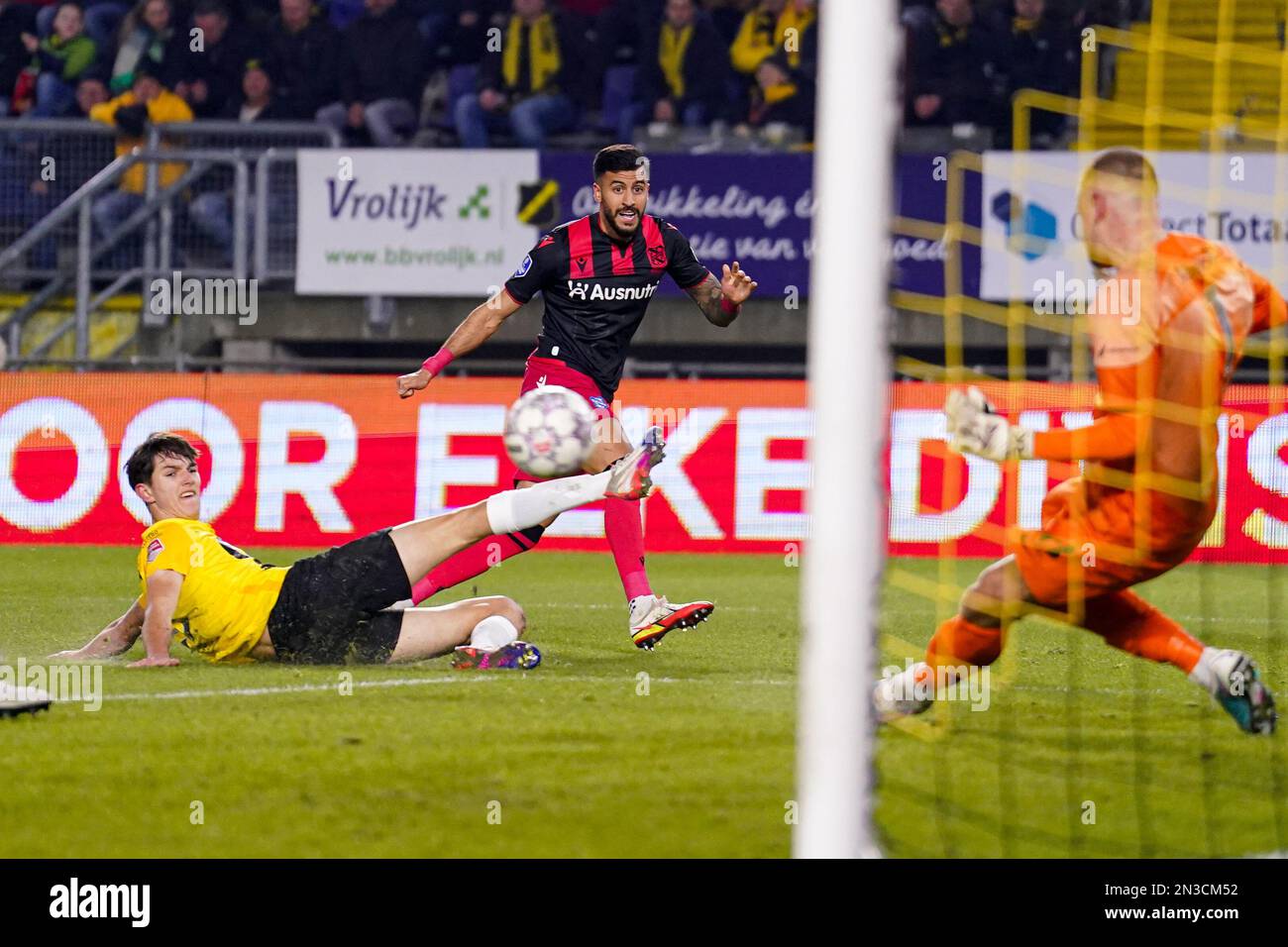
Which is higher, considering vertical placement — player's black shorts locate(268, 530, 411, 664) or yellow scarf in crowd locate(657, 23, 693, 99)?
yellow scarf in crowd locate(657, 23, 693, 99)

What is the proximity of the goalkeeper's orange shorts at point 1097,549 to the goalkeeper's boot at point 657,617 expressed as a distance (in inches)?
81.6

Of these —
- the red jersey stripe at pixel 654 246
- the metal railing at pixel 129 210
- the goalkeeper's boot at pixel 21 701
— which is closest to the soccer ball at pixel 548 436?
the red jersey stripe at pixel 654 246

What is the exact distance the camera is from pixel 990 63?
656 inches

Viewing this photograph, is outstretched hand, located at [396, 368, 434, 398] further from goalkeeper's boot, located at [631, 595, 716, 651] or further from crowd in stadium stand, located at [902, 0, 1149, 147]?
crowd in stadium stand, located at [902, 0, 1149, 147]

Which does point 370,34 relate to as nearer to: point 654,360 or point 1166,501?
point 654,360

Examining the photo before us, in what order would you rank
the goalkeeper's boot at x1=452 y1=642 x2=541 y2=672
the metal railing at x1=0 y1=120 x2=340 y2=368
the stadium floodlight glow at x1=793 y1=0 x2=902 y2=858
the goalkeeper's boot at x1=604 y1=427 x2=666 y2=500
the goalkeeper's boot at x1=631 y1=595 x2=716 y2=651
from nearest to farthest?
1. the stadium floodlight glow at x1=793 y1=0 x2=902 y2=858
2. the goalkeeper's boot at x1=604 y1=427 x2=666 y2=500
3. the goalkeeper's boot at x1=452 y1=642 x2=541 y2=672
4. the goalkeeper's boot at x1=631 y1=595 x2=716 y2=651
5. the metal railing at x1=0 y1=120 x2=340 y2=368

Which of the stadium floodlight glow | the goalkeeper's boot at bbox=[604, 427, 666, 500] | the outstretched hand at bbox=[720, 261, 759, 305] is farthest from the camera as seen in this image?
the outstretched hand at bbox=[720, 261, 759, 305]

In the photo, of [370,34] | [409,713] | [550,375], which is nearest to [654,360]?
[370,34]

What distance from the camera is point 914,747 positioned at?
227 inches

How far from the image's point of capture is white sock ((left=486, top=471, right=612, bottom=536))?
695 cm

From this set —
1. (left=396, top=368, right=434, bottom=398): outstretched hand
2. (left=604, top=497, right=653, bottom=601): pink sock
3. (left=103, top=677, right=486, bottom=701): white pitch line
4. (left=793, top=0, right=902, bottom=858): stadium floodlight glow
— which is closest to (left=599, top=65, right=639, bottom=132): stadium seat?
(left=396, top=368, right=434, bottom=398): outstretched hand

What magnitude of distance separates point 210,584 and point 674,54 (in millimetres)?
11241

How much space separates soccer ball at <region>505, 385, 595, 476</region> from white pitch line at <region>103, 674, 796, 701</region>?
0.80 m

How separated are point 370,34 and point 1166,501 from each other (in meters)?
13.0
